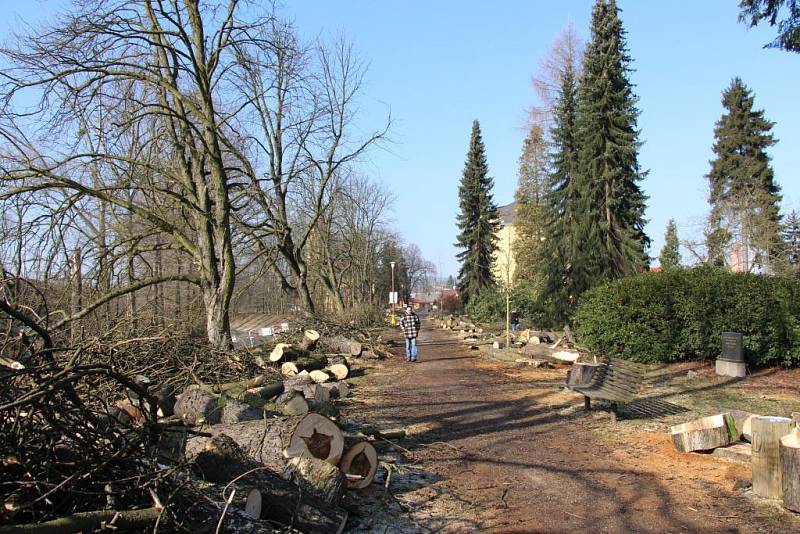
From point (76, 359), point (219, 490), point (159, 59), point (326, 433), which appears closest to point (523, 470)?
point (326, 433)

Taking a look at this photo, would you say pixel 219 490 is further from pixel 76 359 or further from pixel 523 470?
pixel 523 470

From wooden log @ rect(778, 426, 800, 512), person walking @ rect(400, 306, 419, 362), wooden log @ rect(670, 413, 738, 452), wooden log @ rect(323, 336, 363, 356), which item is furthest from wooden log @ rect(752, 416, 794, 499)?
wooden log @ rect(323, 336, 363, 356)

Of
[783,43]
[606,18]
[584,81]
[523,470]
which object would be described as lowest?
[523,470]

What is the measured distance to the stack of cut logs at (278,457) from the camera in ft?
15.6

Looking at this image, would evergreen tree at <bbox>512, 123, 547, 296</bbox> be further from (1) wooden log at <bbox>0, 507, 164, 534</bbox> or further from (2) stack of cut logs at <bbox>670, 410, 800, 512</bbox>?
(1) wooden log at <bbox>0, 507, 164, 534</bbox>

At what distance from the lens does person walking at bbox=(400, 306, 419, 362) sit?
61.1 feet

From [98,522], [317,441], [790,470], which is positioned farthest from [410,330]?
[98,522]

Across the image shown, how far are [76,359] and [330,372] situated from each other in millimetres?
10270

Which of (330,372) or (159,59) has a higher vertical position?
(159,59)

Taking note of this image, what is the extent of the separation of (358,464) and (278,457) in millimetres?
762

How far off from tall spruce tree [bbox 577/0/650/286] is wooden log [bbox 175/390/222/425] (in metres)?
18.7

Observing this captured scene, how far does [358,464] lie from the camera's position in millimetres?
6051

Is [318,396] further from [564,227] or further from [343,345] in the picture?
[564,227]

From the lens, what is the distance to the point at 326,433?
5996 mm
